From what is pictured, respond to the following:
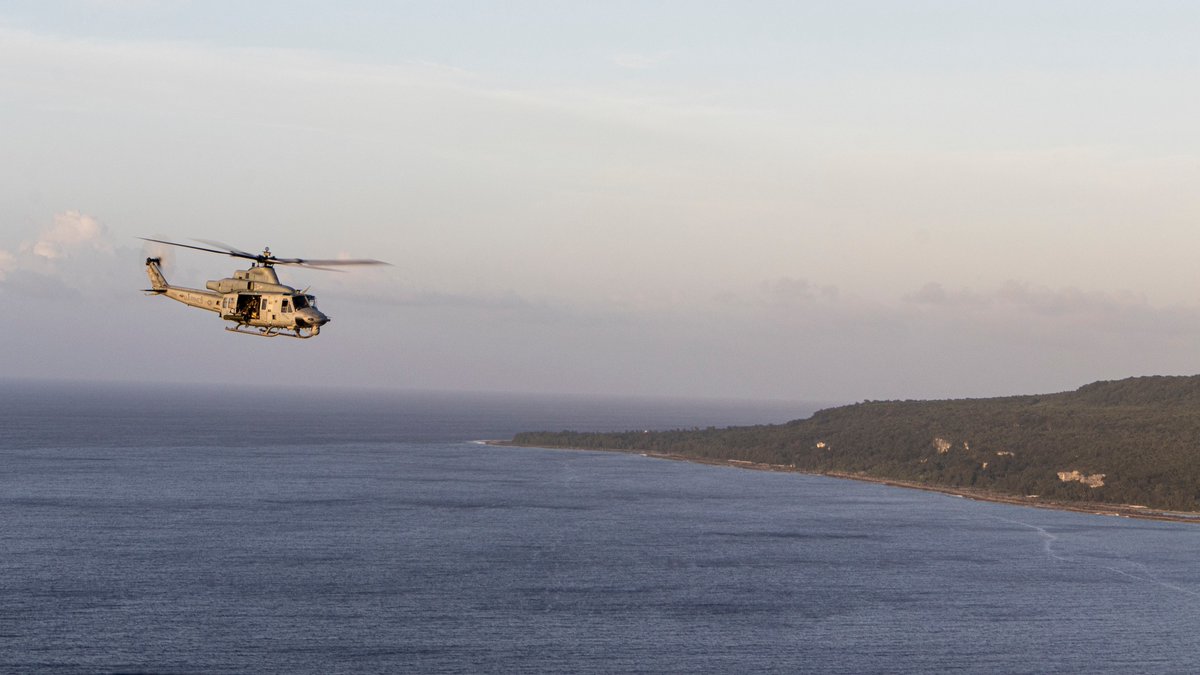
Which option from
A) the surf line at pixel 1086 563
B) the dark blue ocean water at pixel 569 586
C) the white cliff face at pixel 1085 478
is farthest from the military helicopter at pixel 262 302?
the white cliff face at pixel 1085 478

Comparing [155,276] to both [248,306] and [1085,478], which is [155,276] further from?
[1085,478]

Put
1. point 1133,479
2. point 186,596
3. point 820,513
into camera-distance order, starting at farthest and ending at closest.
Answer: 1. point 1133,479
2. point 820,513
3. point 186,596

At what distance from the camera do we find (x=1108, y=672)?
91125 millimetres

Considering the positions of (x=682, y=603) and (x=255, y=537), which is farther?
(x=255, y=537)

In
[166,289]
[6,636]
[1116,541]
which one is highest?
[166,289]

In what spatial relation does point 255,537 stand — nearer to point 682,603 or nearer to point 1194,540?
point 682,603

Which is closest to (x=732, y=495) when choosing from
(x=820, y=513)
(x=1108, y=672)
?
(x=820, y=513)

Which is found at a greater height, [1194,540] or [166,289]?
[166,289]

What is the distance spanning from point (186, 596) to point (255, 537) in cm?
3208

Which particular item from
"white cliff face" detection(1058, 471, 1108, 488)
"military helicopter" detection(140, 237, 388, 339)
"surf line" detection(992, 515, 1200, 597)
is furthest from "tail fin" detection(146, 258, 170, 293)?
"white cliff face" detection(1058, 471, 1108, 488)

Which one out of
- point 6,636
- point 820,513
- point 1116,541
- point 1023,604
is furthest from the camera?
point 820,513

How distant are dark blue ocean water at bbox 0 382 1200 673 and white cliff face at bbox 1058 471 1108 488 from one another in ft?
60.9

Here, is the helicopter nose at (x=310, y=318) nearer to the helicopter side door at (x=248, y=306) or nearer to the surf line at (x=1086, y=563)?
the helicopter side door at (x=248, y=306)

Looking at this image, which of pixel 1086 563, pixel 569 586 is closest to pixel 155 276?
pixel 569 586
